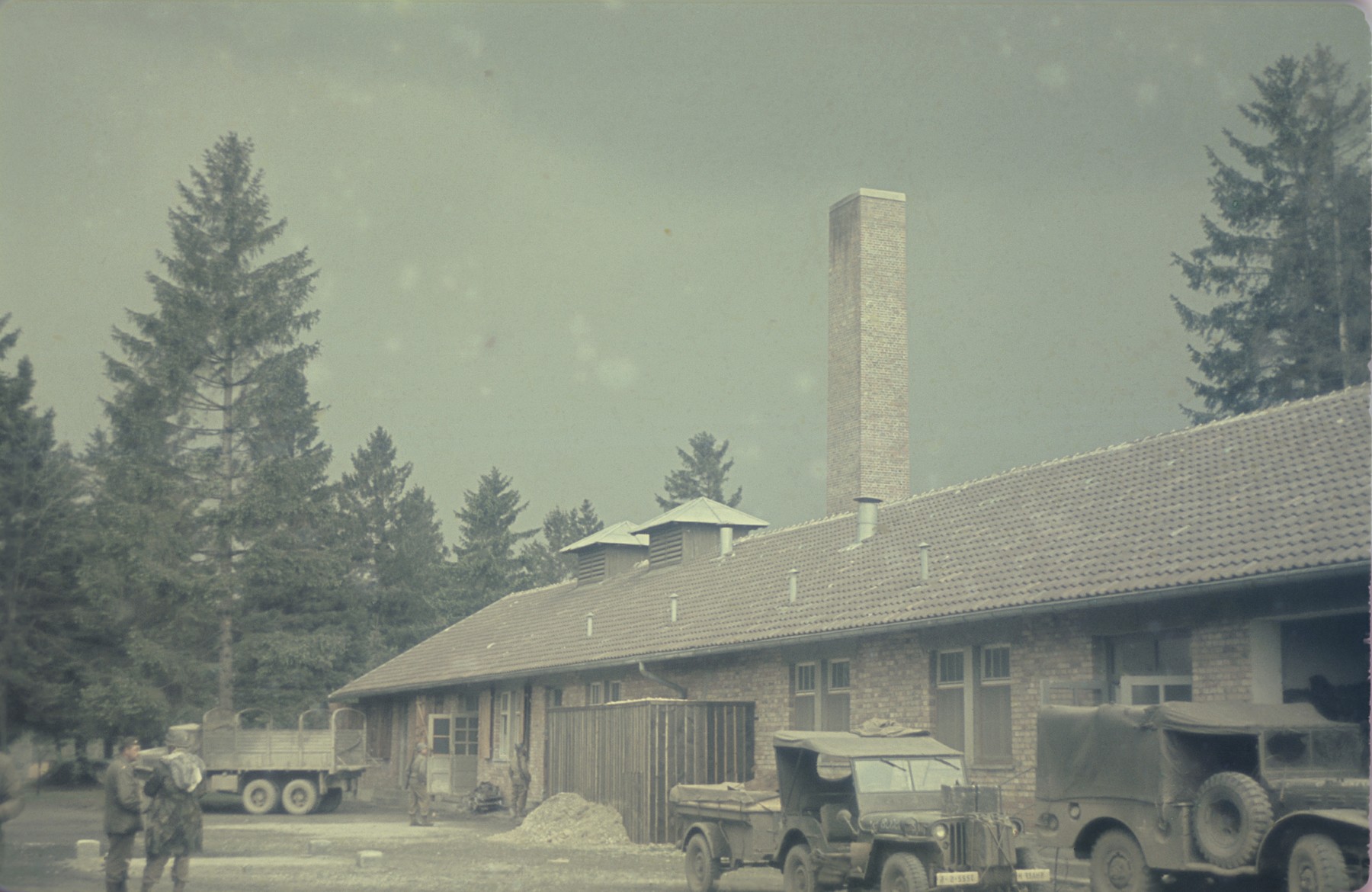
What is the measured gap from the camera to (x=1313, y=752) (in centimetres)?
1029

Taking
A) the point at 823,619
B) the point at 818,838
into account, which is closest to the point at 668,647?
the point at 823,619

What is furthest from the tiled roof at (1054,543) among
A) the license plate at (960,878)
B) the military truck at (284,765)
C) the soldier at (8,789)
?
the soldier at (8,789)

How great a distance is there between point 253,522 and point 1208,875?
36807mm

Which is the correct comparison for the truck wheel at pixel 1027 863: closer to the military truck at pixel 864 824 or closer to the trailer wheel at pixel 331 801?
the military truck at pixel 864 824

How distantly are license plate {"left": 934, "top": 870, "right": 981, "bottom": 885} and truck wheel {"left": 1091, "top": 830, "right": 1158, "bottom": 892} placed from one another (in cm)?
101

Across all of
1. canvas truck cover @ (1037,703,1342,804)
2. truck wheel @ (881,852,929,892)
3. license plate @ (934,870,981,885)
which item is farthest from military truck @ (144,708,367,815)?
canvas truck cover @ (1037,703,1342,804)

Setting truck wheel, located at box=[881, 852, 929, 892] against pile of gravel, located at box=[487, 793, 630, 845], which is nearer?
truck wheel, located at box=[881, 852, 929, 892]

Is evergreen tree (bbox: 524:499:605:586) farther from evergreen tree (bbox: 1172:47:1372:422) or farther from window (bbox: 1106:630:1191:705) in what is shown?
window (bbox: 1106:630:1191:705)

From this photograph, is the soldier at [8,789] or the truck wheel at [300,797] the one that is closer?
the soldier at [8,789]

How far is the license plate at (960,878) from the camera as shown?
447 inches

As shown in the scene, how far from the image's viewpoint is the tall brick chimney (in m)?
33.9

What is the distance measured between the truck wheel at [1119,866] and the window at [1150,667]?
11.1ft

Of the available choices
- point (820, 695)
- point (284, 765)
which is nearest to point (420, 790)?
point (284, 765)

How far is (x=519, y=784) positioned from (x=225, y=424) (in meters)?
20.8
